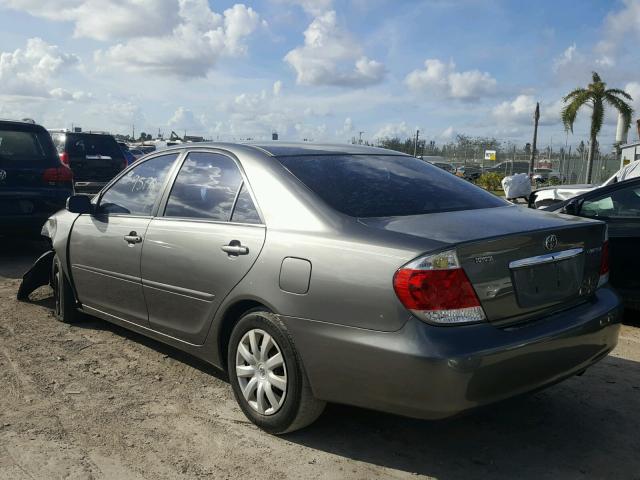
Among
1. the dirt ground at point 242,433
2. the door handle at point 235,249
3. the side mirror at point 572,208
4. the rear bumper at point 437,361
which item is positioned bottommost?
the dirt ground at point 242,433

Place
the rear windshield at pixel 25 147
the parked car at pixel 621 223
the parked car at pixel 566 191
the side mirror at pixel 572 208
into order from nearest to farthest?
the parked car at pixel 621 223, the side mirror at pixel 572 208, the rear windshield at pixel 25 147, the parked car at pixel 566 191

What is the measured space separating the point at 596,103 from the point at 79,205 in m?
23.6

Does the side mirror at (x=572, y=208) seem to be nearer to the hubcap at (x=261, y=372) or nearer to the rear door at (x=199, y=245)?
the rear door at (x=199, y=245)

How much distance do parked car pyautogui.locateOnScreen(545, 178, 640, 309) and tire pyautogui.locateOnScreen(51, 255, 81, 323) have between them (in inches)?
182

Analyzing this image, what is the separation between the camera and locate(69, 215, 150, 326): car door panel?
13.9 ft

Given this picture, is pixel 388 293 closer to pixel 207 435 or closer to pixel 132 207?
pixel 207 435

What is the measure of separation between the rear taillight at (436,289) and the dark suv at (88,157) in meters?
12.9

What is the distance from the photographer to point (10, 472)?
9.73 feet

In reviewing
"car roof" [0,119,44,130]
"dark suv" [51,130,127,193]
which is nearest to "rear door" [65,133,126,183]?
"dark suv" [51,130,127,193]

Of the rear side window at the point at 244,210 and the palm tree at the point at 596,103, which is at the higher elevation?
the palm tree at the point at 596,103

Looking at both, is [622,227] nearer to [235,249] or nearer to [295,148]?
[295,148]

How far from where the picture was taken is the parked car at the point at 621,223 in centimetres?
554

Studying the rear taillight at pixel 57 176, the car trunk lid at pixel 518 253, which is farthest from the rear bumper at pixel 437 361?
the rear taillight at pixel 57 176

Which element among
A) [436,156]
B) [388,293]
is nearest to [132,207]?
[388,293]
